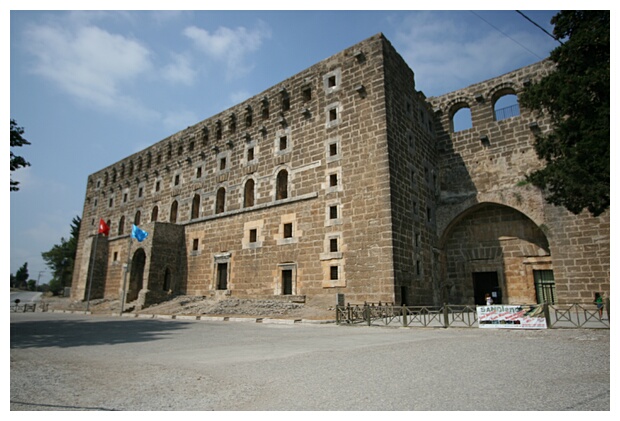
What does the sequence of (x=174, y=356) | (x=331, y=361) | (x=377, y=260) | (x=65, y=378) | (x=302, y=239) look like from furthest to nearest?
1. (x=302, y=239)
2. (x=377, y=260)
3. (x=174, y=356)
4. (x=331, y=361)
5. (x=65, y=378)

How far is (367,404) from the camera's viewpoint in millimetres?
4387

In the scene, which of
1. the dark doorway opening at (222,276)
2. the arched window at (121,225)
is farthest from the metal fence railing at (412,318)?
the arched window at (121,225)

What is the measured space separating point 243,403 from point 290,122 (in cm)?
2081

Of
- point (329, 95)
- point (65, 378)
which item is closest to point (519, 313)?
point (65, 378)

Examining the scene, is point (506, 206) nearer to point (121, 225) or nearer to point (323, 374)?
point (323, 374)

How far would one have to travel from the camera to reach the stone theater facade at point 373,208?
1847 cm

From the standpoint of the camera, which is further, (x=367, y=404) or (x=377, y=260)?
(x=377, y=260)

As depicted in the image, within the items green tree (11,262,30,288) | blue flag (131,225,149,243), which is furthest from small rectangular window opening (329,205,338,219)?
green tree (11,262,30,288)

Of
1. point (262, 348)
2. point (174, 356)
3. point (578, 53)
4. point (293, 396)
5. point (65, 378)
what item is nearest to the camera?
point (293, 396)

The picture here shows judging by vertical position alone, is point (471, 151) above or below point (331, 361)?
above

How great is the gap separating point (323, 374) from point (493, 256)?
18842 millimetres

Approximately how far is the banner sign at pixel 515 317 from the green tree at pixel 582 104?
410 cm

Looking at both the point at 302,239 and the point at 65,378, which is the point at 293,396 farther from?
the point at 302,239

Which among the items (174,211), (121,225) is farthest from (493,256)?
(121,225)
